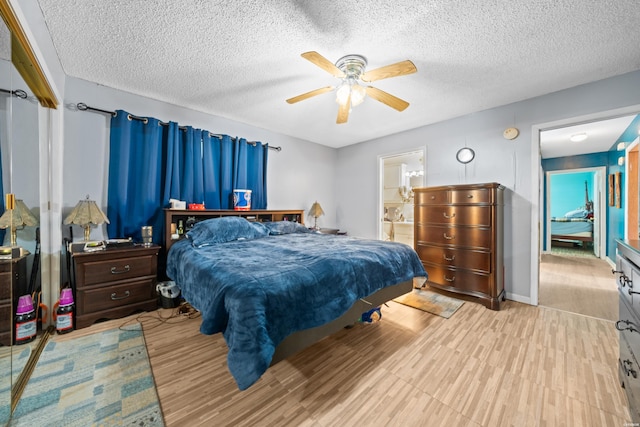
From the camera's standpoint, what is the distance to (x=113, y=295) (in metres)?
2.46

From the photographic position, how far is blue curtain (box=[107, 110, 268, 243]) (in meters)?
2.79

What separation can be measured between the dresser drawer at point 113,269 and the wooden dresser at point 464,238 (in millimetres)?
3386

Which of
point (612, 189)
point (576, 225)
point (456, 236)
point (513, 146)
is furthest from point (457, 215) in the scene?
point (576, 225)

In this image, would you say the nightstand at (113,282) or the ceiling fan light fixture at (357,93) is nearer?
the ceiling fan light fixture at (357,93)

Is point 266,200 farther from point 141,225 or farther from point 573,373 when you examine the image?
point 573,373

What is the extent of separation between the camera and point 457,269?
10.2ft

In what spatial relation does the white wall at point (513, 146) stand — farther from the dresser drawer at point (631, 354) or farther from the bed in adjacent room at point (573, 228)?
the bed in adjacent room at point (573, 228)

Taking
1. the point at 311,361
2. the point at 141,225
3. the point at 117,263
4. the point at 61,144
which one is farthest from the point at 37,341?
the point at 311,361

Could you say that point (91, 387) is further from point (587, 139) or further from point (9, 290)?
point (587, 139)

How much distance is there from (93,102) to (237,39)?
196 centimetres

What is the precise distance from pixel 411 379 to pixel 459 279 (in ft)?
6.09

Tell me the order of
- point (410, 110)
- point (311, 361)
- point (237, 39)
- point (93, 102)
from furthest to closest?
point (410, 110), point (93, 102), point (237, 39), point (311, 361)

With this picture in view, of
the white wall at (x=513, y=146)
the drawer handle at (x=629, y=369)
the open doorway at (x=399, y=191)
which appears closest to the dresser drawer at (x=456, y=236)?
the white wall at (x=513, y=146)

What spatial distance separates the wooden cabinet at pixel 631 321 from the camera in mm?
1155
